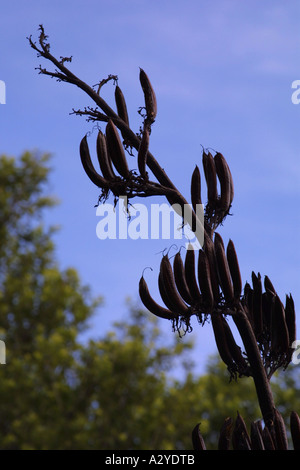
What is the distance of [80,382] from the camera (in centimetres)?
1847

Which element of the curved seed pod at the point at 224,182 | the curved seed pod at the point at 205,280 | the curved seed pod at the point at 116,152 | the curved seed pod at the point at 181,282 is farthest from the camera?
the curved seed pod at the point at 224,182

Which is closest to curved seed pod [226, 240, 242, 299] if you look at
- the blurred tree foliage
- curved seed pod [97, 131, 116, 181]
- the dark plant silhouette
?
the dark plant silhouette

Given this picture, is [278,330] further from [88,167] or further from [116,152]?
[88,167]

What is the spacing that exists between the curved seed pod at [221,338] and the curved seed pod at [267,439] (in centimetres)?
50

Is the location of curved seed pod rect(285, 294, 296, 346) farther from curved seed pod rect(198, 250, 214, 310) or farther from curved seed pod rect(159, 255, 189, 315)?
curved seed pod rect(159, 255, 189, 315)

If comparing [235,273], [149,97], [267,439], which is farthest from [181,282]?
[149,97]

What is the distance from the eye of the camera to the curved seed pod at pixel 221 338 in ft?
12.2

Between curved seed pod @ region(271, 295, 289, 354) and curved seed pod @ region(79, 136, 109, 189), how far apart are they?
125cm

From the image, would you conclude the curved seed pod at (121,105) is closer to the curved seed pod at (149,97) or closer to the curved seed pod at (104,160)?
the curved seed pod at (149,97)

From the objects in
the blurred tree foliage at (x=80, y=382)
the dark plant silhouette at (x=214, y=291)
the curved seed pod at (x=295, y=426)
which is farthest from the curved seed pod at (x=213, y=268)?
the blurred tree foliage at (x=80, y=382)

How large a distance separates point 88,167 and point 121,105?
559 millimetres

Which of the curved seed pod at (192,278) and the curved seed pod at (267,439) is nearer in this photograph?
the curved seed pod at (267,439)
